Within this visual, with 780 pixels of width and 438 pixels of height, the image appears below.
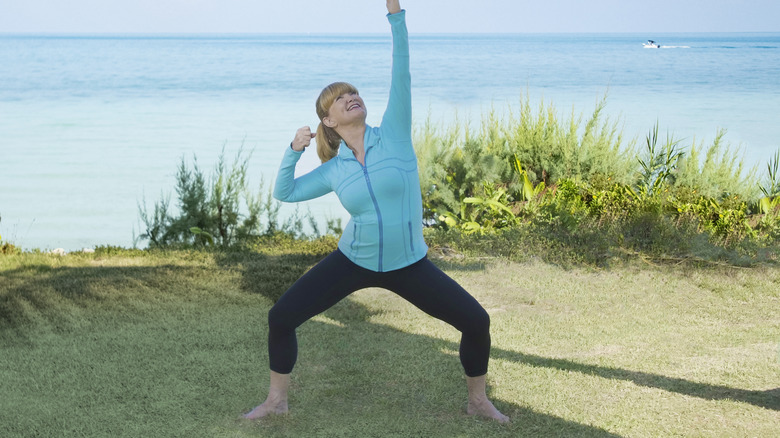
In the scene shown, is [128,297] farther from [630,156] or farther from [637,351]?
[630,156]

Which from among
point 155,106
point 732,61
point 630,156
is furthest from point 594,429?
point 732,61

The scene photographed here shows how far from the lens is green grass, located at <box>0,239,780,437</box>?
156 inches

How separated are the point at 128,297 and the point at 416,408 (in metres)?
2.80

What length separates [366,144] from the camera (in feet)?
11.3

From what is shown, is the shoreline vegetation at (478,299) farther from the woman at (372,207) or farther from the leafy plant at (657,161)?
the woman at (372,207)

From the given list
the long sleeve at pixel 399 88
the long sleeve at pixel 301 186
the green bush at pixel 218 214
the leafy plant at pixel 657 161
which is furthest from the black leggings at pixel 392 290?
the leafy plant at pixel 657 161

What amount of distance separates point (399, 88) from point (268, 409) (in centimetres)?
174

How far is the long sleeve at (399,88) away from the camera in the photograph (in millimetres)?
3316

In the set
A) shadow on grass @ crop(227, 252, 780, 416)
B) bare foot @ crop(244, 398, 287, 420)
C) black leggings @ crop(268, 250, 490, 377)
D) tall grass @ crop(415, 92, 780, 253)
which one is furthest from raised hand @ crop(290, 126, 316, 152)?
tall grass @ crop(415, 92, 780, 253)

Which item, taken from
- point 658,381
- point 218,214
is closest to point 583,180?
point 218,214

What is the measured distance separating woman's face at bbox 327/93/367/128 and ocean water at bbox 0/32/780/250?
15.9 ft

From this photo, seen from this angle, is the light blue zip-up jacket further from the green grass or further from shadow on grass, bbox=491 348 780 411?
shadow on grass, bbox=491 348 780 411

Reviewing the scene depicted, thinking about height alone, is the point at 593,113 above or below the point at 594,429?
above

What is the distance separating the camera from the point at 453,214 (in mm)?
8531
